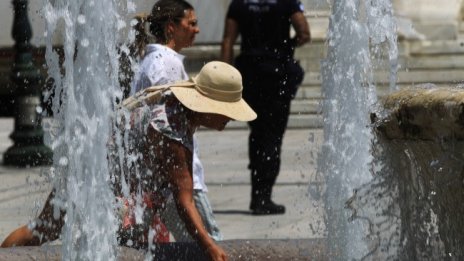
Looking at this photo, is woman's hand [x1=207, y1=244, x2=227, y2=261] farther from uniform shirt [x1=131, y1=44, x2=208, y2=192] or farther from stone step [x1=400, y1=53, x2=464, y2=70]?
stone step [x1=400, y1=53, x2=464, y2=70]

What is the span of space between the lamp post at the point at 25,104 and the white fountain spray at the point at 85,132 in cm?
763

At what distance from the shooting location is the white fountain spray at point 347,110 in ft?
20.3

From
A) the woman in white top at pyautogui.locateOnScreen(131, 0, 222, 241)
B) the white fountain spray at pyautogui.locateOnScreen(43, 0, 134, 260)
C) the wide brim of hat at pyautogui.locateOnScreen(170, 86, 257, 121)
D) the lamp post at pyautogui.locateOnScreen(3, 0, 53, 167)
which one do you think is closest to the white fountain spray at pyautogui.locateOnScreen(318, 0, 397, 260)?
the woman in white top at pyautogui.locateOnScreen(131, 0, 222, 241)

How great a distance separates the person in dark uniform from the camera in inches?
Result: 386

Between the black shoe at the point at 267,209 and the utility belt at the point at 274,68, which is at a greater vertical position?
the utility belt at the point at 274,68

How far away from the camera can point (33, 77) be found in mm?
14484

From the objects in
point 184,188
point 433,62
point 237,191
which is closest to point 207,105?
point 184,188

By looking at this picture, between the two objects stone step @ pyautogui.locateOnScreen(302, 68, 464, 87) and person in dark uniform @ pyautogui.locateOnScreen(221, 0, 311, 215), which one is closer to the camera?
person in dark uniform @ pyautogui.locateOnScreen(221, 0, 311, 215)

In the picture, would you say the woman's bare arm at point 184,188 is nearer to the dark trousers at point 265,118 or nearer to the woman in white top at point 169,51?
the woman in white top at point 169,51

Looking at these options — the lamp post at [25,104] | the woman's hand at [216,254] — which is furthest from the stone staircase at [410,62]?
the woman's hand at [216,254]

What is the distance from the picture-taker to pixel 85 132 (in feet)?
17.9

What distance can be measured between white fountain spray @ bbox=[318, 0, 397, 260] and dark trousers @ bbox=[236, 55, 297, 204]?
2.21 meters

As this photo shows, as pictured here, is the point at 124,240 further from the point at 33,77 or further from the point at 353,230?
Answer: the point at 33,77

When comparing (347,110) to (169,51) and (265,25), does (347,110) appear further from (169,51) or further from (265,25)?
(265,25)
